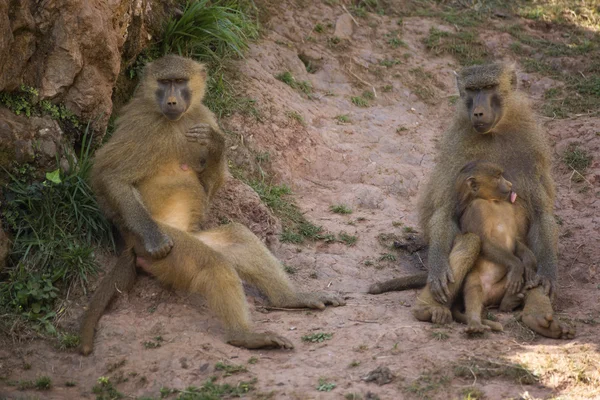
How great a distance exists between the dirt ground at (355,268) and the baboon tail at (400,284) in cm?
8

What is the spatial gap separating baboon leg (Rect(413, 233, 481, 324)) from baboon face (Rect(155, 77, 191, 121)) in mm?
2221

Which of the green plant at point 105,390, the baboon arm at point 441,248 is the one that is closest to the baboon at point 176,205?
the green plant at point 105,390

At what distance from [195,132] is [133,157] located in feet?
1.60

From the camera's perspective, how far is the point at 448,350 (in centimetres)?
488

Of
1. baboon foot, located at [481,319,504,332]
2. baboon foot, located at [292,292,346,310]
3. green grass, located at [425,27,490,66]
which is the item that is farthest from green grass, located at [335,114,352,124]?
baboon foot, located at [481,319,504,332]

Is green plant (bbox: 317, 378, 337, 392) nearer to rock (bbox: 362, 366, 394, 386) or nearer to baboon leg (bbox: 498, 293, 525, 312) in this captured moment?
rock (bbox: 362, 366, 394, 386)

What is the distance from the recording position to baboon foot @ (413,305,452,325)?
5.36 meters

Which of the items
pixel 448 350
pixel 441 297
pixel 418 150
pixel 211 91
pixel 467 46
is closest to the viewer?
pixel 448 350

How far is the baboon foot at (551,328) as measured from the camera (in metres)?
5.12

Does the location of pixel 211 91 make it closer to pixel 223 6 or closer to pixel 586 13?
pixel 223 6

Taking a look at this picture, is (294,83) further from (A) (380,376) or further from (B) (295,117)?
(A) (380,376)

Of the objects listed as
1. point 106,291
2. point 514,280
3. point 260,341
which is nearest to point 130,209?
point 106,291

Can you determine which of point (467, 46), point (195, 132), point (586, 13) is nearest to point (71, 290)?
point (195, 132)

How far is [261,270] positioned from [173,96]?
1.44 m
